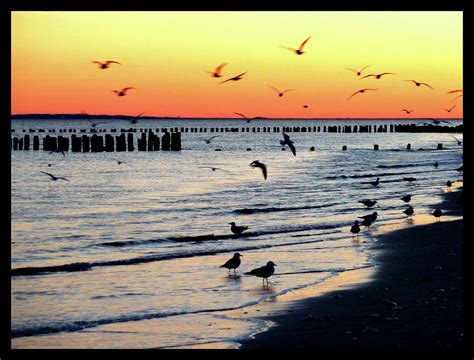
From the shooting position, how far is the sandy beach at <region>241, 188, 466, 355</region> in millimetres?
8734

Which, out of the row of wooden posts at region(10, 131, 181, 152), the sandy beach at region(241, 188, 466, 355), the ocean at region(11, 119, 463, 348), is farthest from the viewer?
the row of wooden posts at region(10, 131, 181, 152)

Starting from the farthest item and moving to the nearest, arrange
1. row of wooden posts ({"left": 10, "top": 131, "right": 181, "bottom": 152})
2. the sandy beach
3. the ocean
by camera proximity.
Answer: row of wooden posts ({"left": 10, "top": 131, "right": 181, "bottom": 152}), the ocean, the sandy beach

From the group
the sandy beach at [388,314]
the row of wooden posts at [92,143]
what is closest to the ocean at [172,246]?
the sandy beach at [388,314]

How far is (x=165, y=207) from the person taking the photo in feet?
87.4

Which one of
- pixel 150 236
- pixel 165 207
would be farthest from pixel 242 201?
pixel 150 236

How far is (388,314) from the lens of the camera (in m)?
9.92

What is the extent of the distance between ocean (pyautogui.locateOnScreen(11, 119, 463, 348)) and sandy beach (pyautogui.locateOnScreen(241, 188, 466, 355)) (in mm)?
539

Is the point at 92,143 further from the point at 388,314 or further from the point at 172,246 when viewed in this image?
the point at 388,314

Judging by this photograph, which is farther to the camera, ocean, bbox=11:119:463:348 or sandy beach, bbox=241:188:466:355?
ocean, bbox=11:119:463:348

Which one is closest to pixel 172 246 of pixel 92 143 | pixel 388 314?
pixel 388 314

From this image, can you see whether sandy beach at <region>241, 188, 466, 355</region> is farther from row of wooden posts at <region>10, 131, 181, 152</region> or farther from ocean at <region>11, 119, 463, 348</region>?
row of wooden posts at <region>10, 131, 181, 152</region>

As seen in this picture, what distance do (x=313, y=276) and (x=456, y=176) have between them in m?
27.2

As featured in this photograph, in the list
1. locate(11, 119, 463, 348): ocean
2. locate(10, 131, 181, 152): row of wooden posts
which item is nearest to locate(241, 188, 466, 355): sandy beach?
locate(11, 119, 463, 348): ocean

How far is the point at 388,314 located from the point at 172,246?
8.53m
